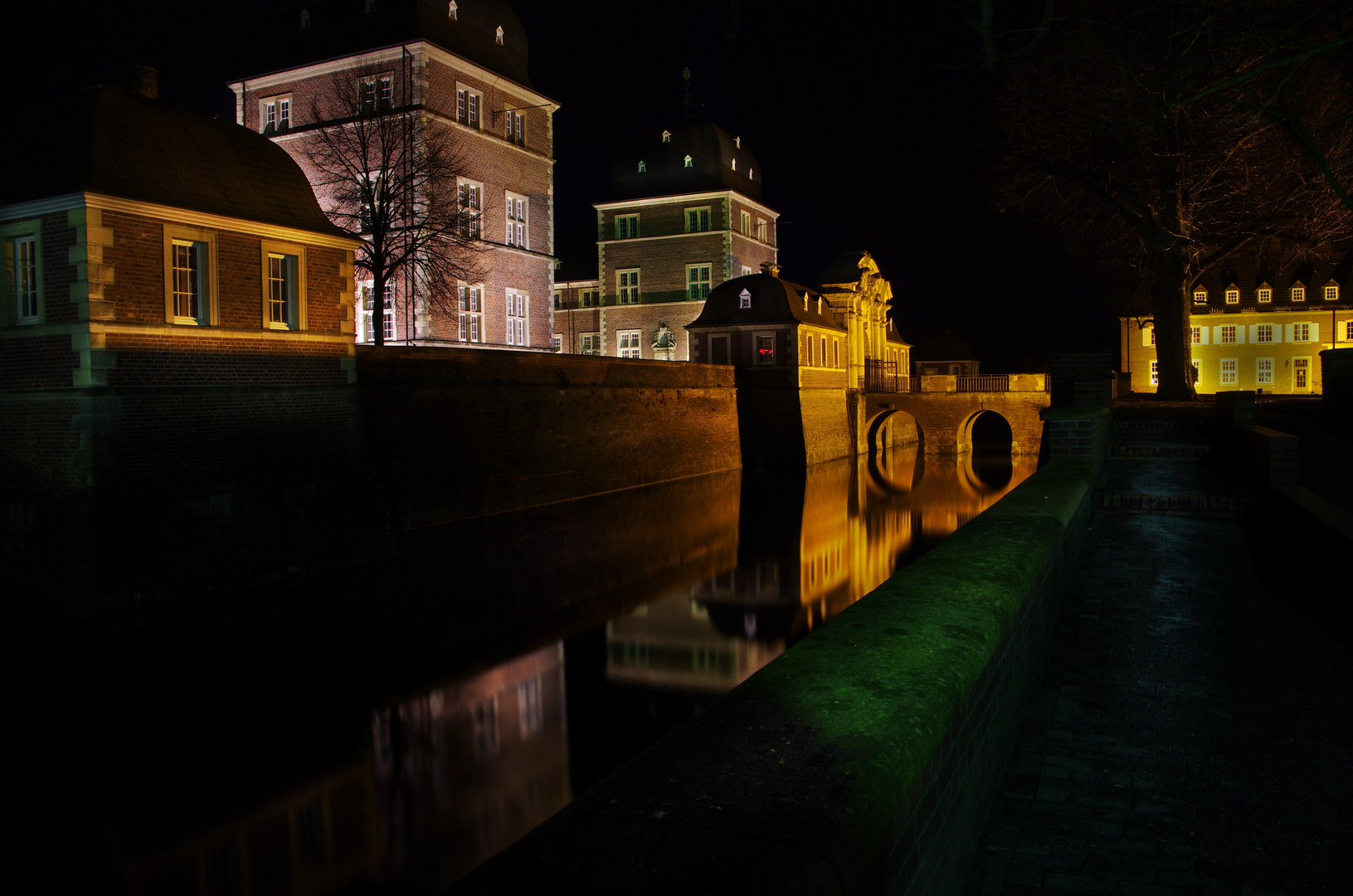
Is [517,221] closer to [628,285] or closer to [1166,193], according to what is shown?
[628,285]

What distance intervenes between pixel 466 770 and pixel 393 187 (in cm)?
1860

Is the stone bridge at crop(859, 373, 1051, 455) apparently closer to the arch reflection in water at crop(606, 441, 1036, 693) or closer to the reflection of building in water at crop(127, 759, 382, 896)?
the arch reflection in water at crop(606, 441, 1036, 693)

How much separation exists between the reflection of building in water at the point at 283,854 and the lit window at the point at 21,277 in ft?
29.7

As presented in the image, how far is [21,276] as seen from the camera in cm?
1271

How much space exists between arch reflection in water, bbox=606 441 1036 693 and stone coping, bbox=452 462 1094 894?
→ 6577mm

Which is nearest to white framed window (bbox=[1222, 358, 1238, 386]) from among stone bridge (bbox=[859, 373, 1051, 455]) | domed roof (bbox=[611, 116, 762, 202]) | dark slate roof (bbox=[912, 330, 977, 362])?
stone bridge (bbox=[859, 373, 1051, 455])

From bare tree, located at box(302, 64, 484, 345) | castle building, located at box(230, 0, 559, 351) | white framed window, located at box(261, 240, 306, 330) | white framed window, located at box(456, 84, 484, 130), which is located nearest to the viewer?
white framed window, located at box(261, 240, 306, 330)

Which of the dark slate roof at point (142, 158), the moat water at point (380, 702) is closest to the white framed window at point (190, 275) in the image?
the dark slate roof at point (142, 158)

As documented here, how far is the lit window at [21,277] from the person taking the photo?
12.5 meters

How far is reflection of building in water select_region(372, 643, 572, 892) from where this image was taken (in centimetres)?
658

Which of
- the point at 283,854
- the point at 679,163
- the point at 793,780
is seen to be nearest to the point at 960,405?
the point at 679,163

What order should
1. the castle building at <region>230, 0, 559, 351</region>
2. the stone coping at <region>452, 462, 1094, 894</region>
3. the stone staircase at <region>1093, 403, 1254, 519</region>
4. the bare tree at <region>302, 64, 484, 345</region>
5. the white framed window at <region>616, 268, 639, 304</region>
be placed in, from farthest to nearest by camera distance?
the white framed window at <region>616, 268, 639, 304</region> → the castle building at <region>230, 0, 559, 351</region> → the bare tree at <region>302, 64, 484, 345</region> → the stone staircase at <region>1093, 403, 1254, 519</region> → the stone coping at <region>452, 462, 1094, 894</region>

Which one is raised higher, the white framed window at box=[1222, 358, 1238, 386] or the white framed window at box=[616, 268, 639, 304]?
the white framed window at box=[616, 268, 639, 304]

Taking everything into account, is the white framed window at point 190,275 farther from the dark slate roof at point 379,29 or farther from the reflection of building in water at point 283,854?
the dark slate roof at point 379,29
